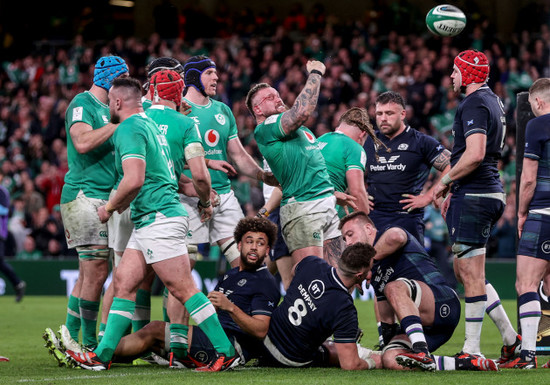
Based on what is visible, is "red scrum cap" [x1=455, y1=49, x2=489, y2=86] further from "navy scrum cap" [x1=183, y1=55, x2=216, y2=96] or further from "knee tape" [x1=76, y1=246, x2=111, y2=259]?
"knee tape" [x1=76, y1=246, x2=111, y2=259]

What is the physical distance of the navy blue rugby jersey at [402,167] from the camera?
945 centimetres

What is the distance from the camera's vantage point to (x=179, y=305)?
7.78 metres

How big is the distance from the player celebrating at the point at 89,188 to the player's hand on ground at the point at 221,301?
1.56m

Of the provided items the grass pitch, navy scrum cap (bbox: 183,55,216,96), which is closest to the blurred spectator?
the grass pitch

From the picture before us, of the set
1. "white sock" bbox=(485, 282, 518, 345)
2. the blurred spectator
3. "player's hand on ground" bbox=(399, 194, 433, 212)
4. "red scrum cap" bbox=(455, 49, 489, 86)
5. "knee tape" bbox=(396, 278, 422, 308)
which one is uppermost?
"red scrum cap" bbox=(455, 49, 489, 86)

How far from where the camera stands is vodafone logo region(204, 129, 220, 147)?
29.4 feet

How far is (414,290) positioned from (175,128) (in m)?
2.52

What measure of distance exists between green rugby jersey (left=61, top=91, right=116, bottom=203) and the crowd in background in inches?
413

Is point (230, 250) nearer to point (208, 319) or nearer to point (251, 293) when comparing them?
point (251, 293)

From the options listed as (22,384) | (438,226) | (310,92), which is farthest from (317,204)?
(438,226)

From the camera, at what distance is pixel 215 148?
9008mm

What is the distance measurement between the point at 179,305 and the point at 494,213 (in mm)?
2997

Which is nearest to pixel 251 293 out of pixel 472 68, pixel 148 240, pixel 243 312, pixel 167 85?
pixel 243 312

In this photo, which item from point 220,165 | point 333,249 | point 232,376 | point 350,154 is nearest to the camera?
point 232,376
